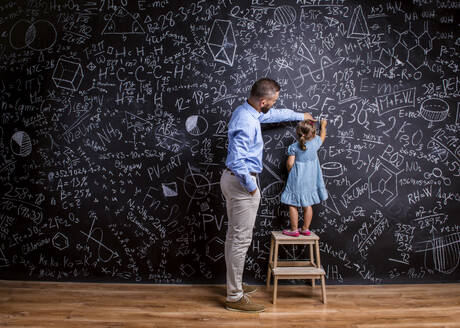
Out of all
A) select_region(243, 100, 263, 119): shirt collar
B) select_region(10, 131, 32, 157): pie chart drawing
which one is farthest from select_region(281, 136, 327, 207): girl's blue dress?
select_region(10, 131, 32, 157): pie chart drawing

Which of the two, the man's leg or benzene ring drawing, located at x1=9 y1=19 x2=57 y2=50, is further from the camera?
benzene ring drawing, located at x1=9 y1=19 x2=57 y2=50

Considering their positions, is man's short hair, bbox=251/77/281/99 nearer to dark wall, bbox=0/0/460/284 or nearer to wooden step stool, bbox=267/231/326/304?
dark wall, bbox=0/0/460/284

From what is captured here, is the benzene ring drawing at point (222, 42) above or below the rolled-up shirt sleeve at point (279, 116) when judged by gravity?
above

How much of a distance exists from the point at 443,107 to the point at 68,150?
3815 millimetres

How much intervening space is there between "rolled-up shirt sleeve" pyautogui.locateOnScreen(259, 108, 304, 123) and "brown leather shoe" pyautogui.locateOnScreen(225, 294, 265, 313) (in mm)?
1621

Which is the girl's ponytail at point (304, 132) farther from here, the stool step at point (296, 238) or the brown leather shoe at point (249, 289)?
the brown leather shoe at point (249, 289)

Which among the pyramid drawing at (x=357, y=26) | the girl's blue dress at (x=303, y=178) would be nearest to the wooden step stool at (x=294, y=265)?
the girl's blue dress at (x=303, y=178)

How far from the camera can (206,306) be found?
302 centimetres

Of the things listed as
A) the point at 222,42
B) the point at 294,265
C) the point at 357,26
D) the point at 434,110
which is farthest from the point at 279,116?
the point at 434,110

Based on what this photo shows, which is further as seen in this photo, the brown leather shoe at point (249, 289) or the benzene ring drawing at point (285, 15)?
the benzene ring drawing at point (285, 15)

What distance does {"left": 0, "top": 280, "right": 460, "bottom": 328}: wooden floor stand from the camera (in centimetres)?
274

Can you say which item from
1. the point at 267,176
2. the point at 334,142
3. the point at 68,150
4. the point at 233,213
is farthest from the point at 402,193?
the point at 68,150

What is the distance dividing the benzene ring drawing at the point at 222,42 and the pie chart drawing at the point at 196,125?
Answer: 61 centimetres

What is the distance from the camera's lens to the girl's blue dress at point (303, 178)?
3.27m
